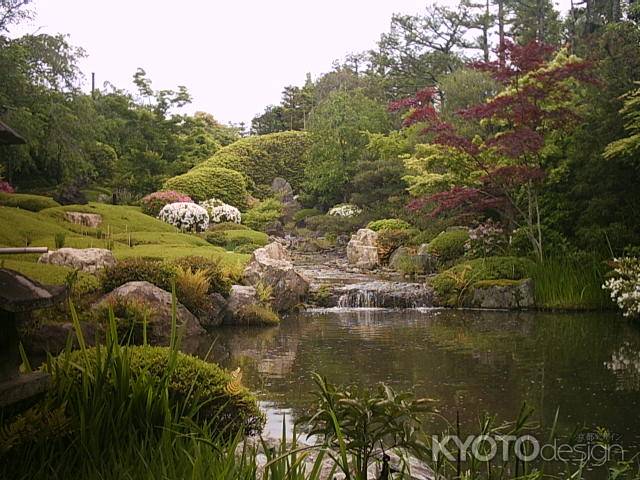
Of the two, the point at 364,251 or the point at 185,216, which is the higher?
the point at 185,216

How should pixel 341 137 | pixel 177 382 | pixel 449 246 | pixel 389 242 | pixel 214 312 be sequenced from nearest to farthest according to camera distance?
pixel 177 382 → pixel 214 312 → pixel 449 246 → pixel 389 242 → pixel 341 137

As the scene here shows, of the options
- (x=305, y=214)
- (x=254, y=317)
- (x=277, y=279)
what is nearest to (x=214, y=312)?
(x=254, y=317)

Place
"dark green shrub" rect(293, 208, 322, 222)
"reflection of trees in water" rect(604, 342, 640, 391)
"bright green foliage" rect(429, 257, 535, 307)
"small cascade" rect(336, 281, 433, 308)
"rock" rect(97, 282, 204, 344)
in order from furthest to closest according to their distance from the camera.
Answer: "dark green shrub" rect(293, 208, 322, 222)
"small cascade" rect(336, 281, 433, 308)
"bright green foliage" rect(429, 257, 535, 307)
"rock" rect(97, 282, 204, 344)
"reflection of trees in water" rect(604, 342, 640, 391)

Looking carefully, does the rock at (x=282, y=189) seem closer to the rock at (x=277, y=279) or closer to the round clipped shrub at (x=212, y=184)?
the round clipped shrub at (x=212, y=184)

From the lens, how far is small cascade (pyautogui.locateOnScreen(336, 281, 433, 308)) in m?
11.6

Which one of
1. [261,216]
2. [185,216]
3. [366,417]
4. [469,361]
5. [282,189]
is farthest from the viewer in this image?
[282,189]

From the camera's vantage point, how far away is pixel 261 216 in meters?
23.8

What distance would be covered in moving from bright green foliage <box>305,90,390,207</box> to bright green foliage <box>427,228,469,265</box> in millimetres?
9577

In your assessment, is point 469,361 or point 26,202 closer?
point 469,361

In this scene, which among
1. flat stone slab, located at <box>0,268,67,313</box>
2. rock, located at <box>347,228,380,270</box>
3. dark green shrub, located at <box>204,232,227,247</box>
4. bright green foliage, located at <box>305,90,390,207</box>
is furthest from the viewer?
bright green foliage, located at <box>305,90,390,207</box>

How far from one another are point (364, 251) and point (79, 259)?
28.0ft

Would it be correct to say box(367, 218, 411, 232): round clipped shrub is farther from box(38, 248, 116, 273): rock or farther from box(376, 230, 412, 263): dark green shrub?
box(38, 248, 116, 273): rock

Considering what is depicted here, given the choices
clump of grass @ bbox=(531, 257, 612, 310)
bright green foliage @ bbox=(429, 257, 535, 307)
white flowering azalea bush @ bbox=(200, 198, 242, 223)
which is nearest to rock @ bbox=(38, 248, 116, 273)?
bright green foliage @ bbox=(429, 257, 535, 307)

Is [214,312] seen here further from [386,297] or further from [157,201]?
[157,201]
